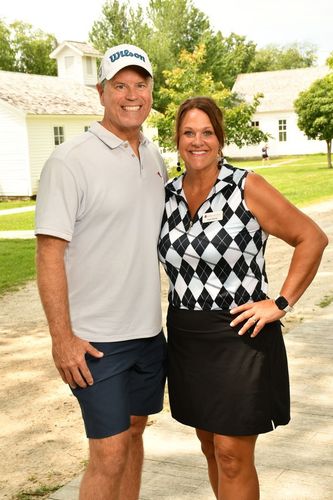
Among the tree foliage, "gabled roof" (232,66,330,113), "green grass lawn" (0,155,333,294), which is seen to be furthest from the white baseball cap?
the tree foliage

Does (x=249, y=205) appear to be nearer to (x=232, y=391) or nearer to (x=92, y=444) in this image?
(x=232, y=391)

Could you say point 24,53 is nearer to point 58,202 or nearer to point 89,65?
point 89,65

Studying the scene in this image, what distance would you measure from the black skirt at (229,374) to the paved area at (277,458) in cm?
86

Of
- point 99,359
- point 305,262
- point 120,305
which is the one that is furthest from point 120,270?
point 305,262

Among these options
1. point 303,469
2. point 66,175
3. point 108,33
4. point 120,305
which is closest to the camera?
point 66,175

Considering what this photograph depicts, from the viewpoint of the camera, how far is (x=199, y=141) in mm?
3107

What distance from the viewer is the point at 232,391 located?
3.04m

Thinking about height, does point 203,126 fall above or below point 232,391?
above

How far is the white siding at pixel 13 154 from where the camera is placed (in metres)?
30.0

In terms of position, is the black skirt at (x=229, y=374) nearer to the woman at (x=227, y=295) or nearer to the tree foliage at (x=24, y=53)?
the woman at (x=227, y=295)

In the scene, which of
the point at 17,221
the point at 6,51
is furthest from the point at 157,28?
the point at 17,221

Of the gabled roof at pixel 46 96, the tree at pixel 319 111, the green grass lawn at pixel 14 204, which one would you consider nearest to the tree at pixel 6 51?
the gabled roof at pixel 46 96

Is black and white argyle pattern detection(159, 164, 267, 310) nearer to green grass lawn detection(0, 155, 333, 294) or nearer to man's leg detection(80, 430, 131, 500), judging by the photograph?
man's leg detection(80, 430, 131, 500)

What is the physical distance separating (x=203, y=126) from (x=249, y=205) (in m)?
0.44
